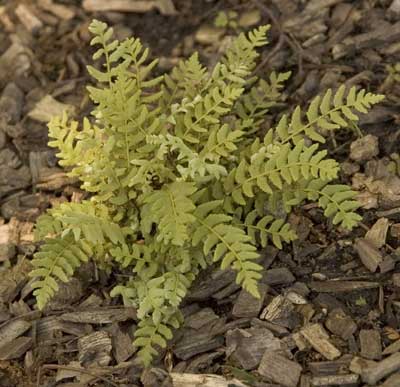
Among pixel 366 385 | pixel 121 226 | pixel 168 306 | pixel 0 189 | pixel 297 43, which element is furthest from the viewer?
pixel 297 43

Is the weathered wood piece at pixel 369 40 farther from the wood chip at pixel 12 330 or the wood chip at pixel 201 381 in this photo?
the wood chip at pixel 12 330

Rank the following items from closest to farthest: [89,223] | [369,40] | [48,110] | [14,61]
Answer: [89,223] < [369,40] < [48,110] < [14,61]

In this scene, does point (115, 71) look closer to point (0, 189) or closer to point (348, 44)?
point (0, 189)

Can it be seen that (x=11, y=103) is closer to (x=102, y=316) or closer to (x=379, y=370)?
(x=102, y=316)

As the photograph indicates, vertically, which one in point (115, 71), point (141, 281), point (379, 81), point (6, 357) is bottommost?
point (6, 357)

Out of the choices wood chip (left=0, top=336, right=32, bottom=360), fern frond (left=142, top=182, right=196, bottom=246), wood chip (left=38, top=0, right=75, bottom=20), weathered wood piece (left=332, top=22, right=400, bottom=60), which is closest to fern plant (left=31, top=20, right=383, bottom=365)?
fern frond (left=142, top=182, right=196, bottom=246)

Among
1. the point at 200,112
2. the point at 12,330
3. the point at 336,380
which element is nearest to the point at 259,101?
the point at 200,112

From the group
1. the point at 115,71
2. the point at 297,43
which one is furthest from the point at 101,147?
the point at 297,43
